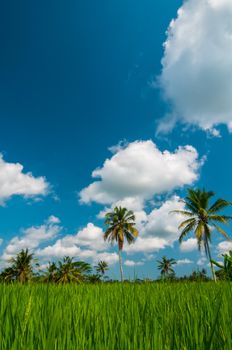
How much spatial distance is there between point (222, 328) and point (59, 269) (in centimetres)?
4854

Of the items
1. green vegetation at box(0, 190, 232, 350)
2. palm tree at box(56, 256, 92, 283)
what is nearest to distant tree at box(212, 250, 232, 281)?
green vegetation at box(0, 190, 232, 350)

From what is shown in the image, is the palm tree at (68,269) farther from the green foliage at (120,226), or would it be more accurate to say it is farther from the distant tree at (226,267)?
the distant tree at (226,267)

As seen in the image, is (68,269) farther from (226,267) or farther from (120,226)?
(226,267)

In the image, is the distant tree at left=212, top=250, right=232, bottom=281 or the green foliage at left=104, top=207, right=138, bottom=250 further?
the green foliage at left=104, top=207, right=138, bottom=250

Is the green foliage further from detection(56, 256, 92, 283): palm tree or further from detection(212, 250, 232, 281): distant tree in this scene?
detection(212, 250, 232, 281): distant tree

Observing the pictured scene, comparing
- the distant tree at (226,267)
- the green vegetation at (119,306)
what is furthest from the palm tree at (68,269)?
the distant tree at (226,267)

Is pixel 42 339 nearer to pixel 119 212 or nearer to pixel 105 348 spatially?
pixel 105 348

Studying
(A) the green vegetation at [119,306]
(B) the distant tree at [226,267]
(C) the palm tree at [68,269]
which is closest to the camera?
(A) the green vegetation at [119,306]

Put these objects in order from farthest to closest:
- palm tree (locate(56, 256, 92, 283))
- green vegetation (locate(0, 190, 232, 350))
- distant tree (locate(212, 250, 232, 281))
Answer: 1. palm tree (locate(56, 256, 92, 283))
2. distant tree (locate(212, 250, 232, 281))
3. green vegetation (locate(0, 190, 232, 350))

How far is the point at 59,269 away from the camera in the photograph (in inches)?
1868

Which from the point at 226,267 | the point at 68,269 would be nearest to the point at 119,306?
the point at 226,267

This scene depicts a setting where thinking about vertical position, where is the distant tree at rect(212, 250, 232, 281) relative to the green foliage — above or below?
below

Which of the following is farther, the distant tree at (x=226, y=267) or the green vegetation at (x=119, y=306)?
the distant tree at (x=226, y=267)

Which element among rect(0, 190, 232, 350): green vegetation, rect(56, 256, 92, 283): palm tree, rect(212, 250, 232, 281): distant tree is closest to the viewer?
rect(0, 190, 232, 350): green vegetation
